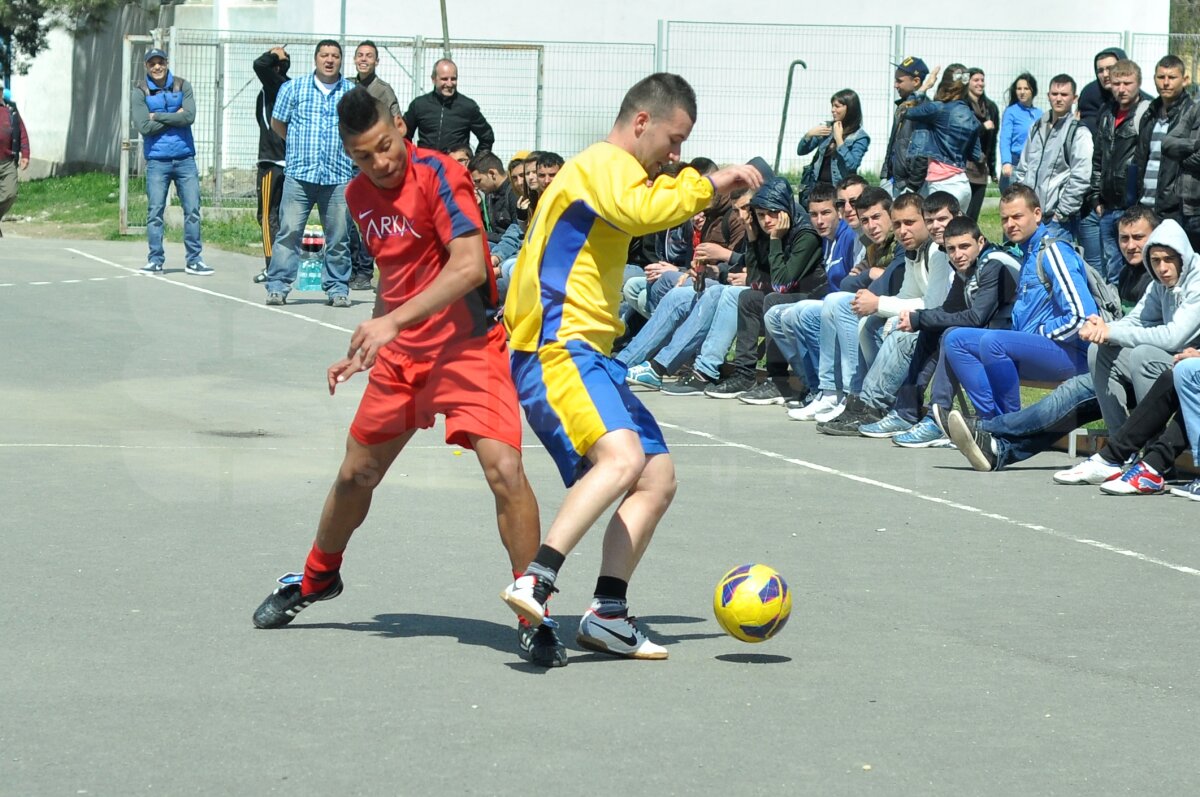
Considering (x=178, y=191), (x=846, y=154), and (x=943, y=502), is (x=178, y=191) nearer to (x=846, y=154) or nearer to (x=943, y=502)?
(x=846, y=154)

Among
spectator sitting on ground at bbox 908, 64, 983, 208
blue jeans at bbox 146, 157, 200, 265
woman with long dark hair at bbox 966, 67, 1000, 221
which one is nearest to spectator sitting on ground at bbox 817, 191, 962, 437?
spectator sitting on ground at bbox 908, 64, 983, 208

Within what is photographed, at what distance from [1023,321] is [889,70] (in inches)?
682

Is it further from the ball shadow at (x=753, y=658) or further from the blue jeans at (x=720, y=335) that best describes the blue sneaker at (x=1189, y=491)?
the blue jeans at (x=720, y=335)

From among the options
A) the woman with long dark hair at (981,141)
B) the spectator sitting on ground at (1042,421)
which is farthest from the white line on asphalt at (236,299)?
the spectator sitting on ground at (1042,421)

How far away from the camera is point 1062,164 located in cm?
1588

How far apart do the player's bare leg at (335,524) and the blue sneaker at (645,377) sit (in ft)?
25.4

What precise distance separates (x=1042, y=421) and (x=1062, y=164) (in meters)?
5.65

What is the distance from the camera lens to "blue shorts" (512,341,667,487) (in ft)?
Result: 20.3

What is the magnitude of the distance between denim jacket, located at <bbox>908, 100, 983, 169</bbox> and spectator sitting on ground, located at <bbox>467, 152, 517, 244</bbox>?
3807 millimetres

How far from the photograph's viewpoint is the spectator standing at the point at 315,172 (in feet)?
59.6

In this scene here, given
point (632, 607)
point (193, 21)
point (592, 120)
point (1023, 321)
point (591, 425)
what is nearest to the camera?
point (591, 425)

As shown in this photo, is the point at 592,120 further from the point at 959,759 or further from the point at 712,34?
the point at 959,759

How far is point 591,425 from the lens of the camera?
6176 mm

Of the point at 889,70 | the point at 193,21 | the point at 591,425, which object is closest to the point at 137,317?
the point at 591,425
